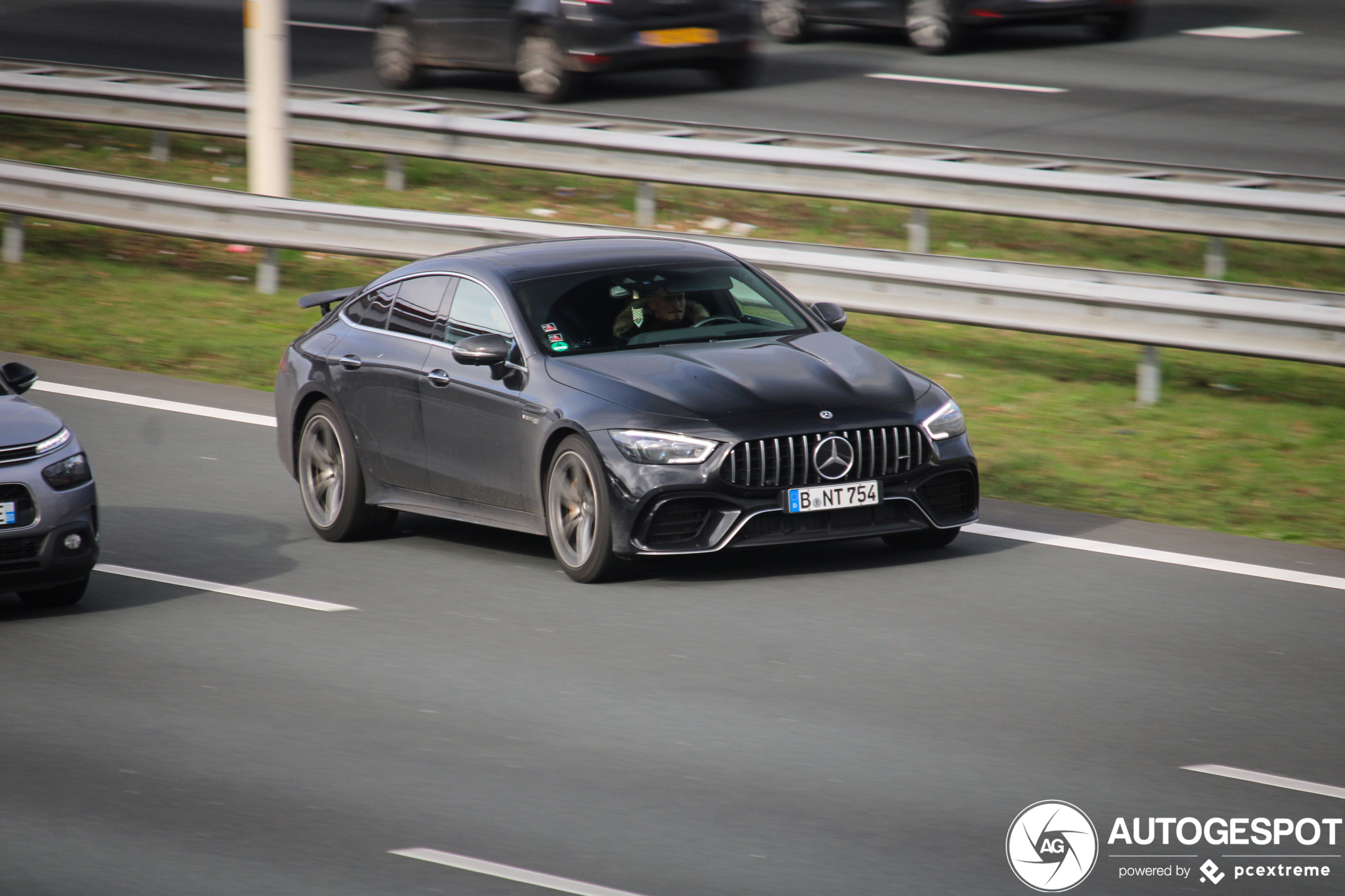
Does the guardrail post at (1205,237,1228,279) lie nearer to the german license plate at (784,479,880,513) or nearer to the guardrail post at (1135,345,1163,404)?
the guardrail post at (1135,345,1163,404)

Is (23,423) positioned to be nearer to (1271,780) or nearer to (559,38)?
(1271,780)

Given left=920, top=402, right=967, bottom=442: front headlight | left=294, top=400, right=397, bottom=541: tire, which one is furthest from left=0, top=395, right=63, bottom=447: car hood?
left=920, top=402, right=967, bottom=442: front headlight

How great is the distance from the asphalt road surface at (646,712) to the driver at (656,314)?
1.16 m

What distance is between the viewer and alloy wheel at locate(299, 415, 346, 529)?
11.0 metres

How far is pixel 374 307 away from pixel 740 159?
6.33 metres

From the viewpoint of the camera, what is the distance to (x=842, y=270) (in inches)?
567

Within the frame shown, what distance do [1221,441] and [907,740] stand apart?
5879mm

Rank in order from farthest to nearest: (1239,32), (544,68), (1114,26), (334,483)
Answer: (1239,32) < (1114,26) < (544,68) < (334,483)

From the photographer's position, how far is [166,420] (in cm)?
1351

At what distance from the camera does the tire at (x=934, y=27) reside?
24844 mm

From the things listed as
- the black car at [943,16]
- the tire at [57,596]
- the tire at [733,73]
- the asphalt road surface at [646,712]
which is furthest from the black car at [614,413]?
the black car at [943,16]

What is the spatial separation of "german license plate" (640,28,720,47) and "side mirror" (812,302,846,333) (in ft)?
38.7

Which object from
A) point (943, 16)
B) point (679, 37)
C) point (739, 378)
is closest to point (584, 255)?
point (739, 378)

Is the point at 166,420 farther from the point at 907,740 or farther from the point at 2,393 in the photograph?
the point at 907,740
